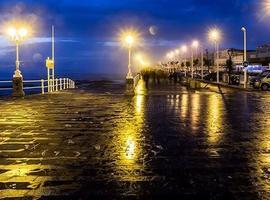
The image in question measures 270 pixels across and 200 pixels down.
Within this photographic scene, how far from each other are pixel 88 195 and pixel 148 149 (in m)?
4.25

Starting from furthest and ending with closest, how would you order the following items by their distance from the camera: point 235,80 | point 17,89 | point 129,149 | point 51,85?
point 235,80
point 51,85
point 17,89
point 129,149

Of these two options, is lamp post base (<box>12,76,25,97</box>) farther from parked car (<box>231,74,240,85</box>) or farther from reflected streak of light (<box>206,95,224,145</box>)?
parked car (<box>231,74,240,85</box>)

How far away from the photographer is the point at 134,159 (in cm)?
992

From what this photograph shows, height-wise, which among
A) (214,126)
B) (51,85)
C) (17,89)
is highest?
(17,89)

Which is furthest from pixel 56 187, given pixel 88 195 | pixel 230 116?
pixel 230 116

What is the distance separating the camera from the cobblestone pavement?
24.1 feet

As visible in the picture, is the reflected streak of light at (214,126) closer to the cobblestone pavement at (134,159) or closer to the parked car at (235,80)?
the cobblestone pavement at (134,159)

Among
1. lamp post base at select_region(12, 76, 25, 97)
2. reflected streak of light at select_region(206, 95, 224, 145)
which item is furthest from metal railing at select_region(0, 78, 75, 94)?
reflected streak of light at select_region(206, 95, 224, 145)

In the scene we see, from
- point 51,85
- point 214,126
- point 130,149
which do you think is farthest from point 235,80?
point 130,149

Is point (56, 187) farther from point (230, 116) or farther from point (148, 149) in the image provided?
point (230, 116)

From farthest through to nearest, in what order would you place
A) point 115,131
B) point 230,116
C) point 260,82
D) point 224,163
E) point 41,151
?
point 260,82
point 230,116
point 115,131
point 41,151
point 224,163

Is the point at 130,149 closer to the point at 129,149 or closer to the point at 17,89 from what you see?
the point at 129,149

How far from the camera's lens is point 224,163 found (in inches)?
373

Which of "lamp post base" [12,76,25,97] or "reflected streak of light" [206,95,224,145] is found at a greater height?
"lamp post base" [12,76,25,97]
